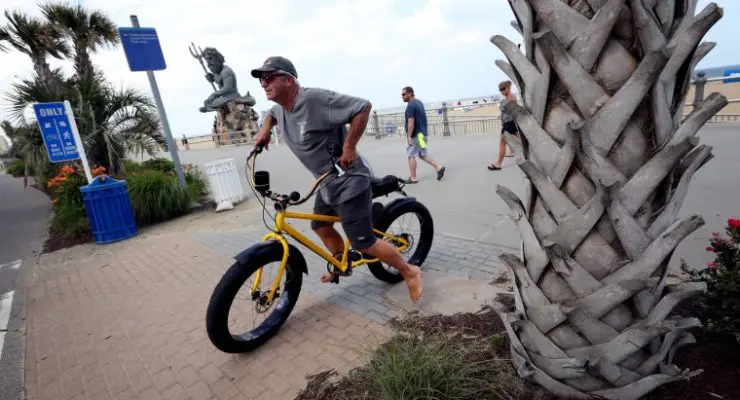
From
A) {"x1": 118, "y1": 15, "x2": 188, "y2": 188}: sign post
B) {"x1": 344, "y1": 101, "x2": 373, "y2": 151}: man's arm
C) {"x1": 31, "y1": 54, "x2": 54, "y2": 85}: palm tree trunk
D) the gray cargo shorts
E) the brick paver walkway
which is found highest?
{"x1": 31, "y1": 54, "x2": 54, "y2": 85}: palm tree trunk

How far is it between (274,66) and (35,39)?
42.6 ft

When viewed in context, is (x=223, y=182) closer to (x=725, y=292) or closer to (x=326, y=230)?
(x=326, y=230)

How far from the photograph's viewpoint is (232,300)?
8.57 feet

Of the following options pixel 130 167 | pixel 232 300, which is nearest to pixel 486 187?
pixel 232 300

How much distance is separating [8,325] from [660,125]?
213 inches

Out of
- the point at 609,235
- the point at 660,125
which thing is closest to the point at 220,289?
the point at 609,235

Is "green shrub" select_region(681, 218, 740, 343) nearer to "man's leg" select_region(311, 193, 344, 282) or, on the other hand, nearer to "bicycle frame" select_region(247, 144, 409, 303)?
"bicycle frame" select_region(247, 144, 409, 303)

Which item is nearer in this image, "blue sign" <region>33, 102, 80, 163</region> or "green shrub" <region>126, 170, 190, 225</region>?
"blue sign" <region>33, 102, 80, 163</region>

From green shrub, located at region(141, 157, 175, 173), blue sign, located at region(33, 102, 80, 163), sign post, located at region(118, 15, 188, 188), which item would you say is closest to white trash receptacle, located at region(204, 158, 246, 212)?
sign post, located at region(118, 15, 188, 188)

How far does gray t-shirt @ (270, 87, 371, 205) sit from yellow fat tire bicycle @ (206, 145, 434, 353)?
0.52 ft

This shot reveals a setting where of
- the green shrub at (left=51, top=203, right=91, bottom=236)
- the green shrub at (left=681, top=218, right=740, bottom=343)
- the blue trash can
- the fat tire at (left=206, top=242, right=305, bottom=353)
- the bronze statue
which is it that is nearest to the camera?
the green shrub at (left=681, top=218, right=740, bottom=343)

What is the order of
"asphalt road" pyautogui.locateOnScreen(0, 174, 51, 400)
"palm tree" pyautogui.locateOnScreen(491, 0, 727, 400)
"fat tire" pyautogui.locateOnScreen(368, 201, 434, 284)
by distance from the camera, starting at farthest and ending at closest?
"fat tire" pyautogui.locateOnScreen(368, 201, 434, 284) → "asphalt road" pyautogui.locateOnScreen(0, 174, 51, 400) → "palm tree" pyautogui.locateOnScreen(491, 0, 727, 400)

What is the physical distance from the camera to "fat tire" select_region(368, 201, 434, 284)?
3469 mm

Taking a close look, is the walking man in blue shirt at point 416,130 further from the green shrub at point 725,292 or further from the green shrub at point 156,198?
the green shrub at point 725,292
